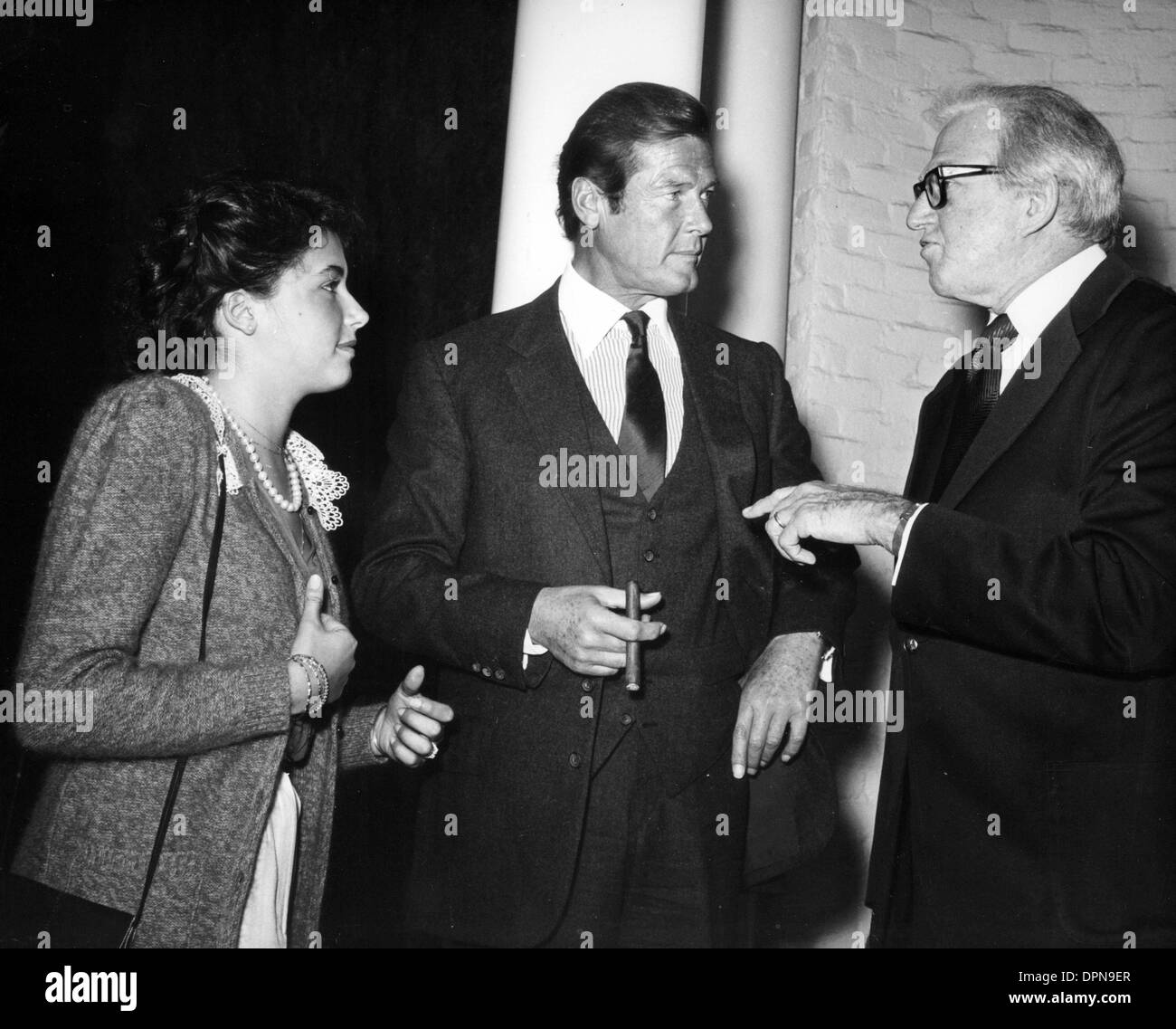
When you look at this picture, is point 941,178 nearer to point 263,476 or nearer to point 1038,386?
point 1038,386

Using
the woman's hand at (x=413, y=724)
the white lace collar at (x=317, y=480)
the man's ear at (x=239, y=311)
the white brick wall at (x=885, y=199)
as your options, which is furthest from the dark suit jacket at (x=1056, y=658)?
the white brick wall at (x=885, y=199)

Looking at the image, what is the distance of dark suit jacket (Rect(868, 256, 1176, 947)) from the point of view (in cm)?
175

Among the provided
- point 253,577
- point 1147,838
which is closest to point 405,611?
point 253,577

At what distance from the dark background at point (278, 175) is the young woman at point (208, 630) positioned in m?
0.18

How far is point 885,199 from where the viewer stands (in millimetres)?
3213

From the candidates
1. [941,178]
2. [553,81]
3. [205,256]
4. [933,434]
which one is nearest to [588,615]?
[933,434]

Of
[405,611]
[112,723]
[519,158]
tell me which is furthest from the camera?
[519,158]

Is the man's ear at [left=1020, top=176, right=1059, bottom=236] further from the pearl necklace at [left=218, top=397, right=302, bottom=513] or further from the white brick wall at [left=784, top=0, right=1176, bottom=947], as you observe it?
the pearl necklace at [left=218, top=397, right=302, bottom=513]

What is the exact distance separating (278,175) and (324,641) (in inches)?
31.4

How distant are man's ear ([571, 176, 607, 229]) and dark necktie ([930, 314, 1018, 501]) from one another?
0.70 meters

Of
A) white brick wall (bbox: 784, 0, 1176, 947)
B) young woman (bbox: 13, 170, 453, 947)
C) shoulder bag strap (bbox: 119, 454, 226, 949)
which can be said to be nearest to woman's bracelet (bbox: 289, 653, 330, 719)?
young woman (bbox: 13, 170, 453, 947)

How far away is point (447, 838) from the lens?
80.4 inches
